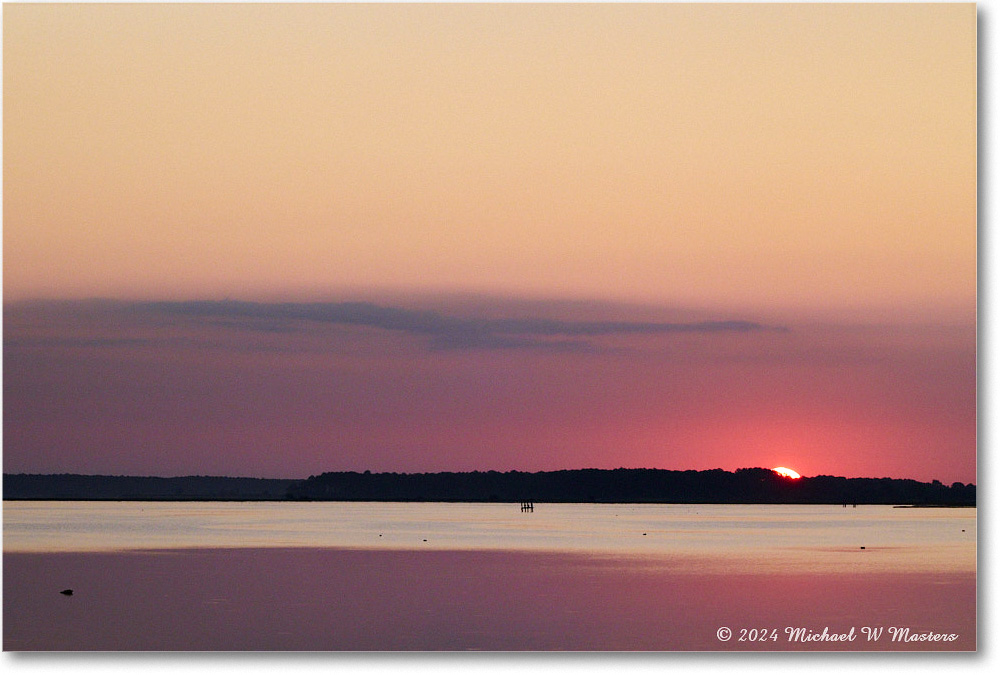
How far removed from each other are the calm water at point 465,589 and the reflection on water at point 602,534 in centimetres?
12

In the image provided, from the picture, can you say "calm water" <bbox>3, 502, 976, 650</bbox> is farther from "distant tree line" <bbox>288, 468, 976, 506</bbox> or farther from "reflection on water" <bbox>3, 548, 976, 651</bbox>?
"distant tree line" <bbox>288, 468, 976, 506</bbox>

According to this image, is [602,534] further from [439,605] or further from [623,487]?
[439,605]

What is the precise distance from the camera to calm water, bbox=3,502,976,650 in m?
9.83

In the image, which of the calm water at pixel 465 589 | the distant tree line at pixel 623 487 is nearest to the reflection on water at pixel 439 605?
the calm water at pixel 465 589

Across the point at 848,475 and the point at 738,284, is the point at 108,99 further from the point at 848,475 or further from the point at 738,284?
the point at 848,475

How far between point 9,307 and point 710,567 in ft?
39.3

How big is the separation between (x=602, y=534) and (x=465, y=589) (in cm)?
1603

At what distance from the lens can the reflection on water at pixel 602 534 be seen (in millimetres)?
18703

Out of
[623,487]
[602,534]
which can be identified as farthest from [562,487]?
[602,534]

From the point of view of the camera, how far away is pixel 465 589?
15570 mm

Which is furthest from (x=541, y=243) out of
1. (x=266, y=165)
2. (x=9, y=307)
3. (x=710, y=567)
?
(x=710, y=567)

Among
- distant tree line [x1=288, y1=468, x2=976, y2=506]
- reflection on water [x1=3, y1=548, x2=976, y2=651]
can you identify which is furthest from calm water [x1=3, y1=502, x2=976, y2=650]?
distant tree line [x1=288, y1=468, x2=976, y2=506]

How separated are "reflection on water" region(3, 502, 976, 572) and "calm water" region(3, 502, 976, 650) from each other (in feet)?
0.40

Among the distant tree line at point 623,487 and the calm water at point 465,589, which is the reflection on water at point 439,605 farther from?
the distant tree line at point 623,487
